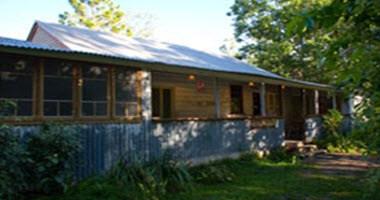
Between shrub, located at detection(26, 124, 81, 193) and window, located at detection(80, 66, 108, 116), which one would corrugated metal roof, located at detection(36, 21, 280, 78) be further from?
shrub, located at detection(26, 124, 81, 193)

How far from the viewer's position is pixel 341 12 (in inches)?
86.9

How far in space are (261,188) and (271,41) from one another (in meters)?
20.3

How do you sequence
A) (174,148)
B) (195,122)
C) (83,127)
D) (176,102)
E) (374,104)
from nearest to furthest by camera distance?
1. (374,104)
2. (83,127)
3. (174,148)
4. (195,122)
5. (176,102)

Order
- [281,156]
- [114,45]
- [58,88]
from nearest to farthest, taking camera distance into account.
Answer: [58,88] → [114,45] → [281,156]

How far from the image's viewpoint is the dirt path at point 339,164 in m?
11.7

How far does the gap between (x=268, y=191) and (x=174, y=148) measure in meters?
2.97

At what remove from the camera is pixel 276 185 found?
31.1 ft

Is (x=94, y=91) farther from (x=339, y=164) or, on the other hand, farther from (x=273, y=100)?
Result: (x=273, y=100)

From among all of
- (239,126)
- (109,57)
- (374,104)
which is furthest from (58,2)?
(374,104)

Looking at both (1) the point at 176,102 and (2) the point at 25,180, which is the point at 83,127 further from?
(1) the point at 176,102

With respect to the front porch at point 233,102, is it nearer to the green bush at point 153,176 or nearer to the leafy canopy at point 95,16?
the green bush at point 153,176

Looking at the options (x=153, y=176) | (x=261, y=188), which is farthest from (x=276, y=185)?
(x=153, y=176)

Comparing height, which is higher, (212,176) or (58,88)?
(58,88)

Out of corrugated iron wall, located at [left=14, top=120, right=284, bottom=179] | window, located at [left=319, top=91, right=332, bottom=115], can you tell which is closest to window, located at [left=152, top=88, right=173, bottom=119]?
corrugated iron wall, located at [left=14, top=120, right=284, bottom=179]
